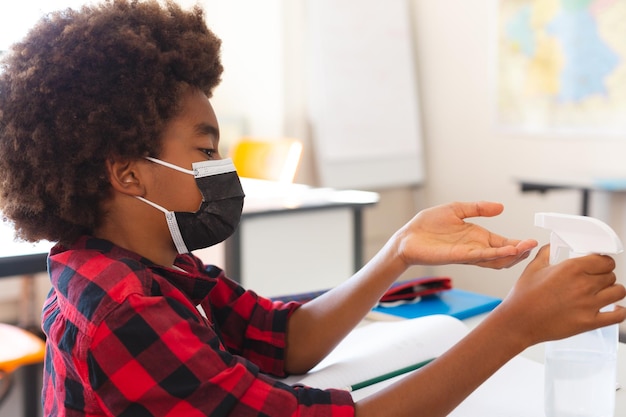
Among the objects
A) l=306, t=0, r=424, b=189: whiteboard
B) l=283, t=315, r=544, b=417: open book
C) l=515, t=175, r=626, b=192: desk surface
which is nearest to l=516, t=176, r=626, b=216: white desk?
l=515, t=175, r=626, b=192: desk surface

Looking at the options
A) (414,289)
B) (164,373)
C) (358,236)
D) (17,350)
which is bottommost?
(17,350)

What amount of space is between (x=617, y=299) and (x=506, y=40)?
9.73 ft

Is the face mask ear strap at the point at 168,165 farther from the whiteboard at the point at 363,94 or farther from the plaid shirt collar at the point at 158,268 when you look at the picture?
the whiteboard at the point at 363,94

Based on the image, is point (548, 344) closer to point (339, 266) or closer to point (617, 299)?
point (617, 299)

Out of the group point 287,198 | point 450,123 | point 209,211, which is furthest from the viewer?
point 450,123

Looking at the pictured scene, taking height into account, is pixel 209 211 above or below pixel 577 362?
above

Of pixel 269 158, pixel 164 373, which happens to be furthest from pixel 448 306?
pixel 269 158

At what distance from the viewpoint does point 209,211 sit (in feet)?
3.03

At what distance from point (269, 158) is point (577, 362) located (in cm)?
193

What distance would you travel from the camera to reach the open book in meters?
0.85

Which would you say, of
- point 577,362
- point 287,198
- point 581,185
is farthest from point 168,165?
point 581,185

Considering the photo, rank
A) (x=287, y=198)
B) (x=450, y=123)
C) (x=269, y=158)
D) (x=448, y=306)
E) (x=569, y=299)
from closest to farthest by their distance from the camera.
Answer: (x=569, y=299) < (x=448, y=306) < (x=287, y=198) < (x=269, y=158) < (x=450, y=123)

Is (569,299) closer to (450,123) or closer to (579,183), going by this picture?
(579,183)

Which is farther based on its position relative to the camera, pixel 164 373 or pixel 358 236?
pixel 358 236
